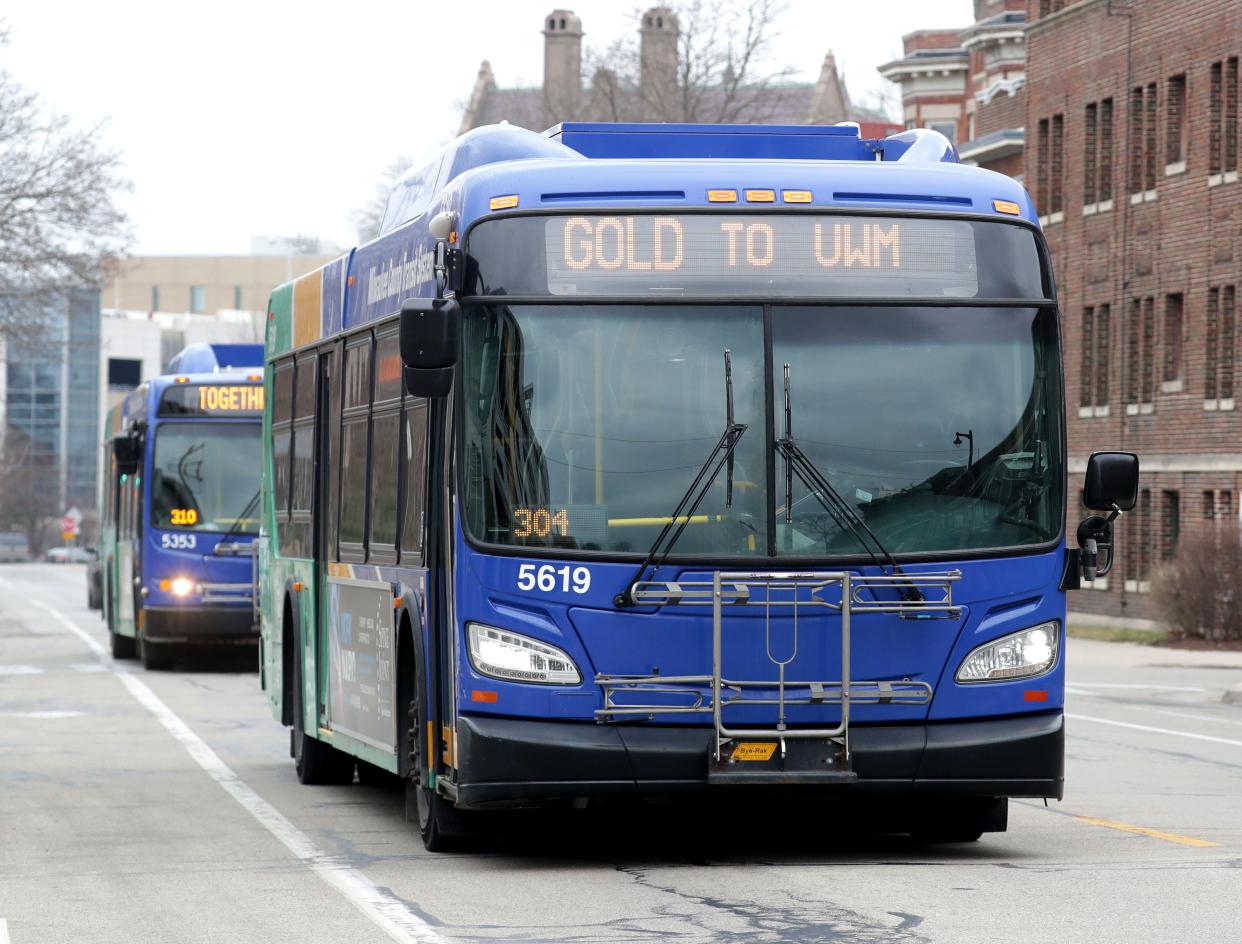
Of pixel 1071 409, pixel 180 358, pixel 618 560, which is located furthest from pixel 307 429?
pixel 1071 409

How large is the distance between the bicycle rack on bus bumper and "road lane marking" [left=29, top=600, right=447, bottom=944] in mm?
1219

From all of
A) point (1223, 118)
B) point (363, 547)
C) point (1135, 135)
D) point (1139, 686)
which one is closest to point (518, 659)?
point (363, 547)

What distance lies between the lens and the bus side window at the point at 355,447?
12.9m

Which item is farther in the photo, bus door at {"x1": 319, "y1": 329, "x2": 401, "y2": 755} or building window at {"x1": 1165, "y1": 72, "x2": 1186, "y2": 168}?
building window at {"x1": 1165, "y1": 72, "x2": 1186, "y2": 168}

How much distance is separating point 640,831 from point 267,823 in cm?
200

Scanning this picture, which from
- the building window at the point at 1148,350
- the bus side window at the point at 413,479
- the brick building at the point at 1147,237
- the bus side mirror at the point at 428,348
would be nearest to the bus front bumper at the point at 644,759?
the bus side window at the point at 413,479

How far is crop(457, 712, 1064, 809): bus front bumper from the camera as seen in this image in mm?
10227

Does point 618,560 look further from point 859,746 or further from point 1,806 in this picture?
point 1,806

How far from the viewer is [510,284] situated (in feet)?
34.6

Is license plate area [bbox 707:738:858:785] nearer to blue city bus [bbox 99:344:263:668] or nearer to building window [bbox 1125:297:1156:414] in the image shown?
blue city bus [bbox 99:344:263:668]

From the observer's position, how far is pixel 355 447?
43.1ft

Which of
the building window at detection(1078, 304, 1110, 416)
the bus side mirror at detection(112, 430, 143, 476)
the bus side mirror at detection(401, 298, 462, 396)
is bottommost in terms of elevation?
the bus side mirror at detection(112, 430, 143, 476)

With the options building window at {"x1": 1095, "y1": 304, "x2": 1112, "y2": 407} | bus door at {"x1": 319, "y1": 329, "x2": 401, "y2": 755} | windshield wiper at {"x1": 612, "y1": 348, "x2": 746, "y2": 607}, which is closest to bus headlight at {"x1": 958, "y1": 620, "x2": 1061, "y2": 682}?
windshield wiper at {"x1": 612, "y1": 348, "x2": 746, "y2": 607}

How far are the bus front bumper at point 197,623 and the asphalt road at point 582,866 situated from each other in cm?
1006
